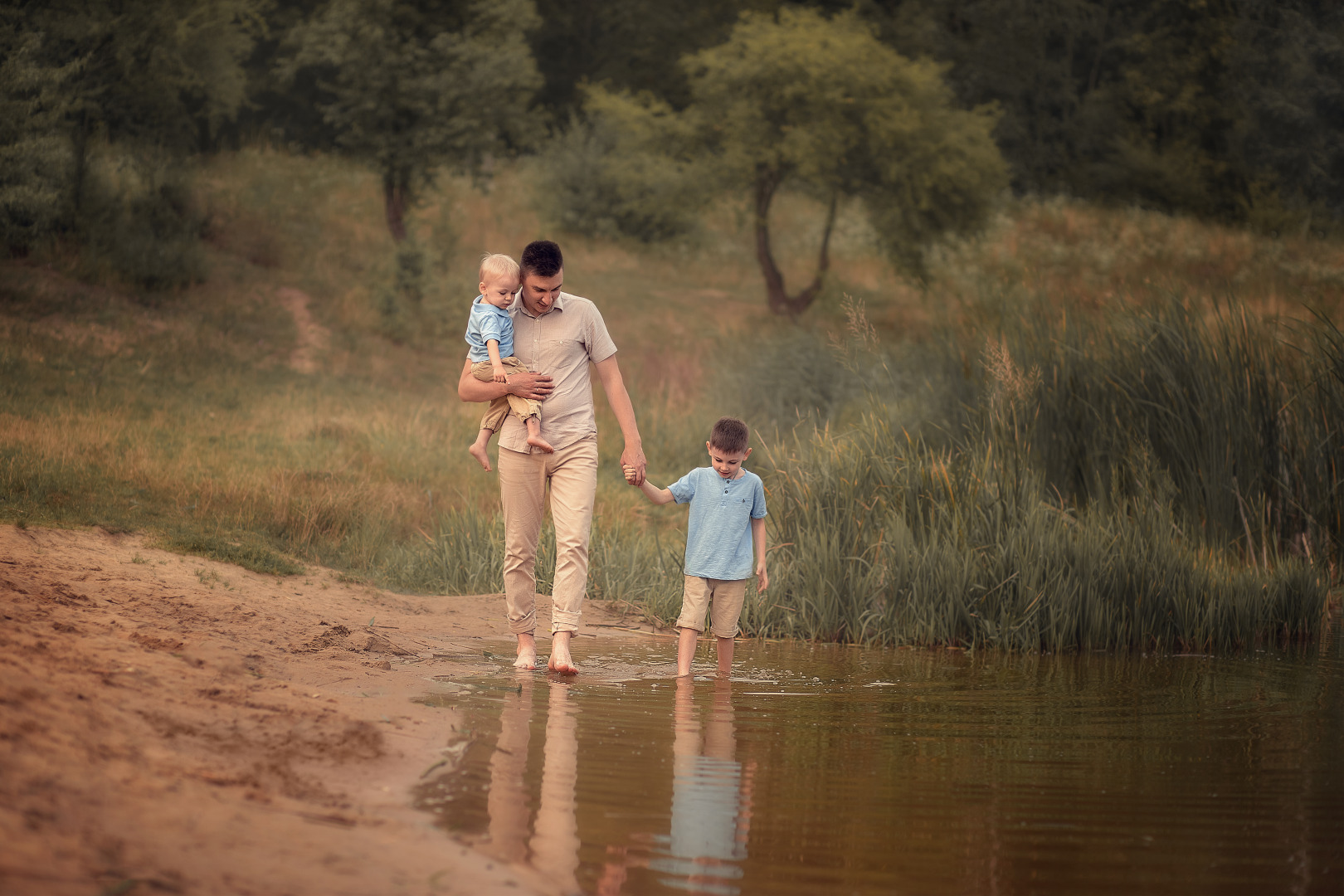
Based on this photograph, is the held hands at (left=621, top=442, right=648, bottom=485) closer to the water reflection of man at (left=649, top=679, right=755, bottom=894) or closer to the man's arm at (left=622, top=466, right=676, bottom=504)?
the man's arm at (left=622, top=466, right=676, bottom=504)

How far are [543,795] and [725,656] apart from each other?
2.49 metres

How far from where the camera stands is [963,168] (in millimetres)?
29641

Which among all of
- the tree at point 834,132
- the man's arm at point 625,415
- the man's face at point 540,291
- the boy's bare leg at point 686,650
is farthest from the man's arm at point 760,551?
the tree at point 834,132

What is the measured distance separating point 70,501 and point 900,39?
1550 inches

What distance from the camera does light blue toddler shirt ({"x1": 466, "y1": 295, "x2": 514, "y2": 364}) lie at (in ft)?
19.4

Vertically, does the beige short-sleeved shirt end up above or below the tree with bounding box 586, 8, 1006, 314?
below

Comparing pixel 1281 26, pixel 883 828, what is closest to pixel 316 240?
pixel 883 828

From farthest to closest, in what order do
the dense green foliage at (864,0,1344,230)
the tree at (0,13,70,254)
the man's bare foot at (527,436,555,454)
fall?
the dense green foliage at (864,0,1344,230) < the tree at (0,13,70,254) < the man's bare foot at (527,436,555,454)

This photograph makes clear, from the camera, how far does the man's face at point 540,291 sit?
19.5ft

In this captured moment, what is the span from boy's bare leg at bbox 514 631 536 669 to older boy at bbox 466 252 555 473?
0.92m

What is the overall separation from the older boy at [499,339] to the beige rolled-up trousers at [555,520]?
0.16 m

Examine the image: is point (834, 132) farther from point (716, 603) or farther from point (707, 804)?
point (707, 804)

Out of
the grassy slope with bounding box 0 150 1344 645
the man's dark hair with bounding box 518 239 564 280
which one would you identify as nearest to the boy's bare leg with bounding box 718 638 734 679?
the man's dark hair with bounding box 518 239 564 280

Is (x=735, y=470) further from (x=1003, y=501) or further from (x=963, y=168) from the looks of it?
(x=963, y=168)
